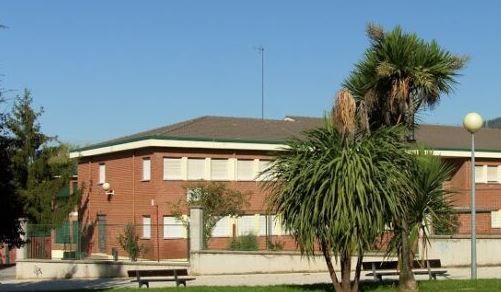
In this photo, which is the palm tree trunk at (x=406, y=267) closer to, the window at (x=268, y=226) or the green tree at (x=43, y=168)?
the window at (x=268, y=226)

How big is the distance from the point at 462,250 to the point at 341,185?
55.3 feet

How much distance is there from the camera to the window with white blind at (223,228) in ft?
122

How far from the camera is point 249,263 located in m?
29.9

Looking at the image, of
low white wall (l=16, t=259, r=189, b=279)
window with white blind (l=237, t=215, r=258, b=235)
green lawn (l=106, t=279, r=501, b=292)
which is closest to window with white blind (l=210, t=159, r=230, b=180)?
window with white blind (l=237, t=215, r=258, b=235)

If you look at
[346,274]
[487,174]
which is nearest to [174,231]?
[346,274]

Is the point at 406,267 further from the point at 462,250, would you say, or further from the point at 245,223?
the point at 245,223

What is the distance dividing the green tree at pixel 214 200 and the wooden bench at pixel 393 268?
43.6ft

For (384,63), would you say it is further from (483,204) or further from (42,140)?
(42,140)

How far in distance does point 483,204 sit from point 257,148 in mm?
11118

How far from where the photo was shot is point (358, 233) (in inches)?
609

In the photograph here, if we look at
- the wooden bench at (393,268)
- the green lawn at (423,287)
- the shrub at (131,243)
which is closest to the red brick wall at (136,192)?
the shrub at (131,243)

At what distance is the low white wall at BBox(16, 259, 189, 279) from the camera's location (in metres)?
31.9

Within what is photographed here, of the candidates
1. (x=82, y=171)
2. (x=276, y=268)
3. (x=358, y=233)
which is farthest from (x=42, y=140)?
(x=358, y=233)

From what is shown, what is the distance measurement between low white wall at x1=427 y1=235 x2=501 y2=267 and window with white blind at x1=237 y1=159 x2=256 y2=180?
13.5 m
